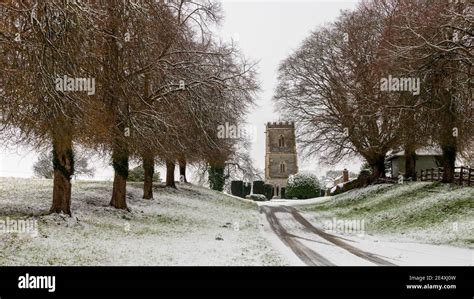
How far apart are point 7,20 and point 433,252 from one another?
15.1 meters

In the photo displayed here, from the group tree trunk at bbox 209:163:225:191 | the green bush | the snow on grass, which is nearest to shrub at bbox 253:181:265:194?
the green bush

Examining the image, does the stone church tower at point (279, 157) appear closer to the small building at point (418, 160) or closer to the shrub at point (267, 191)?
the shrub at point (267, 191)

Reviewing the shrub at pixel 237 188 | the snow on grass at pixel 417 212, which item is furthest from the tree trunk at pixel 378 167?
the shrub at pixel 237 188

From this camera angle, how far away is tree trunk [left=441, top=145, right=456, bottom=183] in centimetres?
3125

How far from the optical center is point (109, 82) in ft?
61.7

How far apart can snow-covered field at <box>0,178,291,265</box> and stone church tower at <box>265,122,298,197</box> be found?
2121 inches

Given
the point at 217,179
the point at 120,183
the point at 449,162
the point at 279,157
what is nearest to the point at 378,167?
the point at 449,162

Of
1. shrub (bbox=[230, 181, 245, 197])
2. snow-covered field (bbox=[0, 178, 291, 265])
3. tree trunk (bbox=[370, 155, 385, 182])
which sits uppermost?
tree trunk (bbox=[370, 155, 385, 182])

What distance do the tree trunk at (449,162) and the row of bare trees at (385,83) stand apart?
7 centimetres

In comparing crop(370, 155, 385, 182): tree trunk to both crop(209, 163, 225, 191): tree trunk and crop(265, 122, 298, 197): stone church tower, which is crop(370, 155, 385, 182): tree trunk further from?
crop(265, 122, 298, 197): stone church tower

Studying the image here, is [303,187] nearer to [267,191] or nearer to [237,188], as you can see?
[267,191]

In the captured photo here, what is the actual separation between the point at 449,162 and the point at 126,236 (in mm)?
22944

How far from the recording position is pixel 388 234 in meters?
23.8
